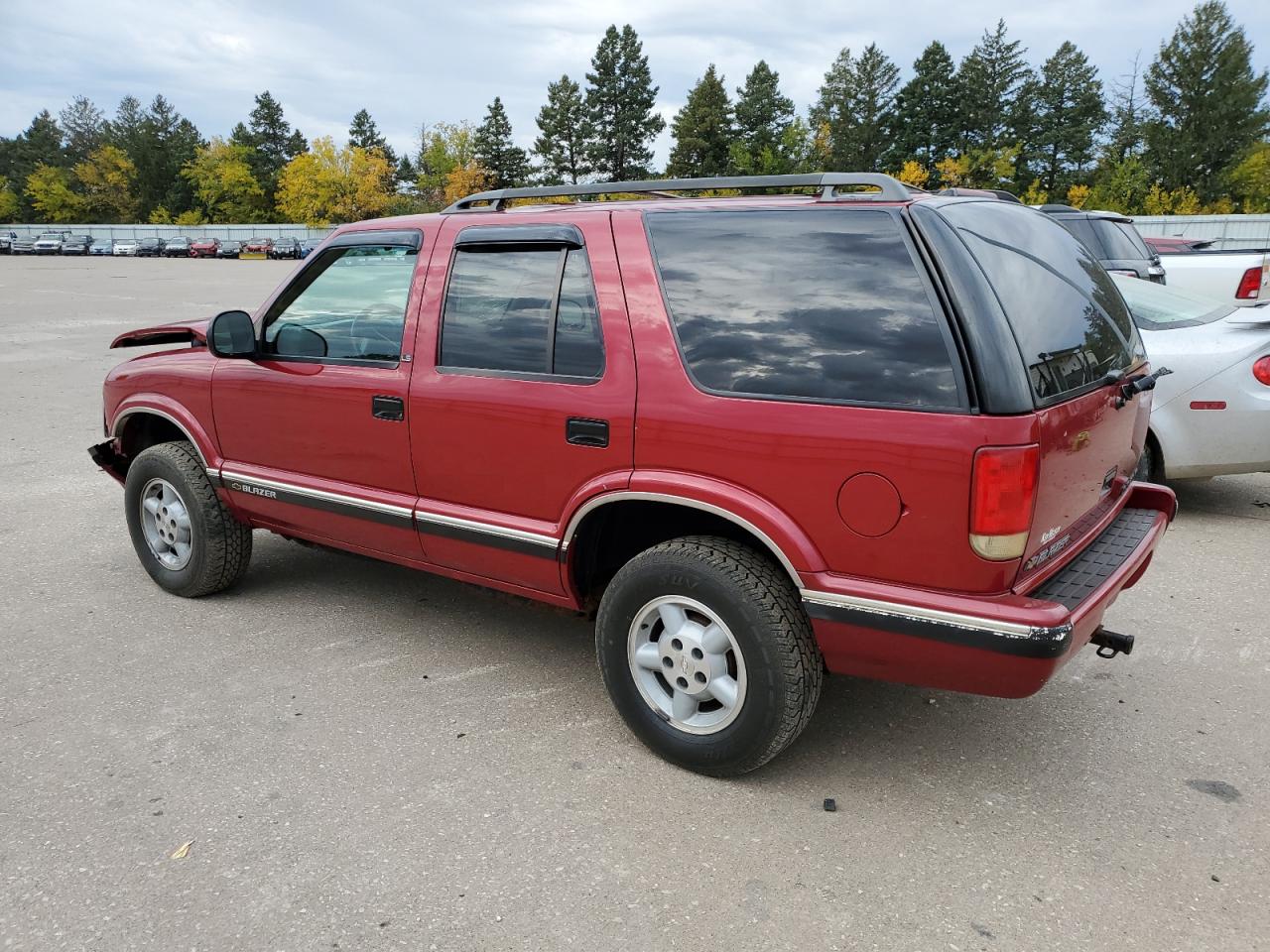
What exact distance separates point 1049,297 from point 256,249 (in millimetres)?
64091

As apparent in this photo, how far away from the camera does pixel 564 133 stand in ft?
305

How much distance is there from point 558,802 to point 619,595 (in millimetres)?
680

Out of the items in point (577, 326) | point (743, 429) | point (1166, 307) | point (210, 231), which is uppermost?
point (210, 231)

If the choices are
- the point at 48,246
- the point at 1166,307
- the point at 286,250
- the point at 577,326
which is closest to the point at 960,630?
the point at 577,326

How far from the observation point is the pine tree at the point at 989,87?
77.5m

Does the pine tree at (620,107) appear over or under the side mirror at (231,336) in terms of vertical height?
over

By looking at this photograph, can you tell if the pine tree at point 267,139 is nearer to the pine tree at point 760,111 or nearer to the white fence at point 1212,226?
the pine tree at point 760,111

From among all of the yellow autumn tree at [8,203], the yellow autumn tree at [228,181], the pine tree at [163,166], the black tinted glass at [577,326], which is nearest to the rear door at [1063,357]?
the black tinted glass at [577,326]

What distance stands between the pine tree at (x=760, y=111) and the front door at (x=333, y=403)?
87031 mm

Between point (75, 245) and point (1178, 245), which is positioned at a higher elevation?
point (75, 245)

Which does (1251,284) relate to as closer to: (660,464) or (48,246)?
(660,464)

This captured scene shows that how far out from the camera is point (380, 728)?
11.3 ft

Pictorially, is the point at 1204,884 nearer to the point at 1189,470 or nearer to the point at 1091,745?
the point at 1091,745

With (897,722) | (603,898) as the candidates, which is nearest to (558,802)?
(603,898)
